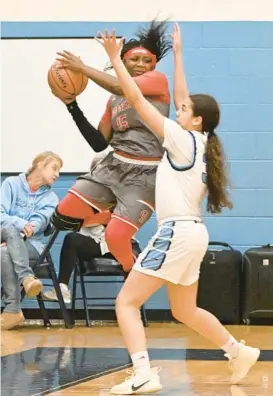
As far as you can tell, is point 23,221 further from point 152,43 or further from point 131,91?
point 131,91

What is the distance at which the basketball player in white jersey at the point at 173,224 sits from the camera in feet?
12.8

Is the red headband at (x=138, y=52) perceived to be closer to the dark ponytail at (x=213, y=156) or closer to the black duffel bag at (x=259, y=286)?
the dark ponytail at (x=213, y=156)

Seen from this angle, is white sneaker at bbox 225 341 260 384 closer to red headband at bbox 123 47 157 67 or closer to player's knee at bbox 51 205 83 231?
player's knee at bbox 51 205 83 231

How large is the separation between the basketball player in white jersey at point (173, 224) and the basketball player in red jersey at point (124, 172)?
52 centimetres

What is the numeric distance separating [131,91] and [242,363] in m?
1.41

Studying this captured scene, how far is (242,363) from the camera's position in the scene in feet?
13.6

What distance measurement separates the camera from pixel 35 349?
217 inches

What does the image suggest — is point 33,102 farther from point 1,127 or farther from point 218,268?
point 218,268

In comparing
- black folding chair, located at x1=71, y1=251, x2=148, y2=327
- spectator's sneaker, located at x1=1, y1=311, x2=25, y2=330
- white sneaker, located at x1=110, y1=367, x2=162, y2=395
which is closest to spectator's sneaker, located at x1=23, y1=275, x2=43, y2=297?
spectator's sneaker, located at x1=1, y1=311, x2=25, y2=330

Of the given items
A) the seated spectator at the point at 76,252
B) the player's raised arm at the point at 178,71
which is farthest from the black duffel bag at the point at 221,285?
the player's raised arm at the point at 178,71

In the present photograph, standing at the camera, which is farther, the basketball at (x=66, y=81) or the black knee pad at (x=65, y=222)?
the black knee pad at (x=65, y=222)

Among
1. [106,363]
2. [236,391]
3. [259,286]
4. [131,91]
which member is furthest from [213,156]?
[259,286]

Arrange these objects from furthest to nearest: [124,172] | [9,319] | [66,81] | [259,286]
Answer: [259,286]
[9,319]
[124,172]
[66,81]

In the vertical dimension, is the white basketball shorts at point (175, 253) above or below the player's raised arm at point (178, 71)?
below
